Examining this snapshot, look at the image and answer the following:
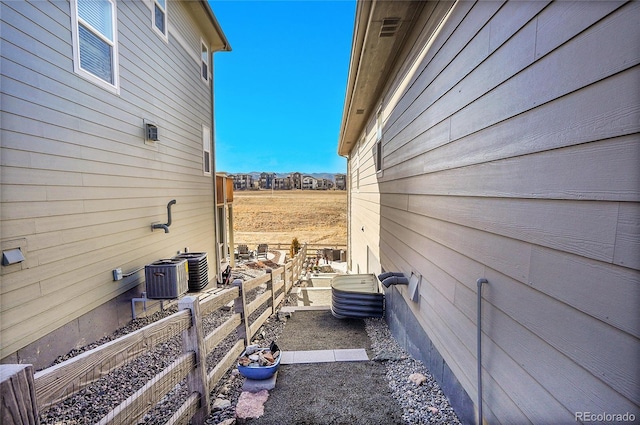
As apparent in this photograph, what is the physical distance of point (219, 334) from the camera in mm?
2863

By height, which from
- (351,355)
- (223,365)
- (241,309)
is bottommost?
(351,355)

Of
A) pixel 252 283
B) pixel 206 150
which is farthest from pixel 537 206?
pixel 206 150

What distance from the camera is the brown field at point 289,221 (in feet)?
83.5

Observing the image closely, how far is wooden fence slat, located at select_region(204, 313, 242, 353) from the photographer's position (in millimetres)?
2603

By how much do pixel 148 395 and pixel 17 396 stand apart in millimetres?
848

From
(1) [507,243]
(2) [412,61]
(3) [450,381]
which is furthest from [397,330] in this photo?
(2) [412,61]

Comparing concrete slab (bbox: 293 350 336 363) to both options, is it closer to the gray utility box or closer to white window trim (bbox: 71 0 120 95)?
the gray utility box

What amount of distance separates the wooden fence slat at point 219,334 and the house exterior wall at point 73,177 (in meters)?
2.23

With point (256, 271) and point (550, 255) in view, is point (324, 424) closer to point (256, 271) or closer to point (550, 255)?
point (550, 255)

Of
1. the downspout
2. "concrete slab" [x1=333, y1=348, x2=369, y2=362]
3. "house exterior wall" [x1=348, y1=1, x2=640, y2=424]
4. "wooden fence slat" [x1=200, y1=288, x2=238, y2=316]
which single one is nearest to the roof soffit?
"house exterior wall" [x1=348, y1=1, x2=640, y2=424]

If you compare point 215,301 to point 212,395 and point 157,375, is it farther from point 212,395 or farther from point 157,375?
point 157,375

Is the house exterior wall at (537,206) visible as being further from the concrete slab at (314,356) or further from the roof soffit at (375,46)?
the concrete slab at (314,356)

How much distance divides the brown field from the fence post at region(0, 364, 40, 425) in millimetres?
19330

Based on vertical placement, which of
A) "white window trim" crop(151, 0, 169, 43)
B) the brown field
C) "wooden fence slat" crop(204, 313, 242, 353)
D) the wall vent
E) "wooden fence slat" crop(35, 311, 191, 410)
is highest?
"white window trim" crop(151, 0, 169, 43)
